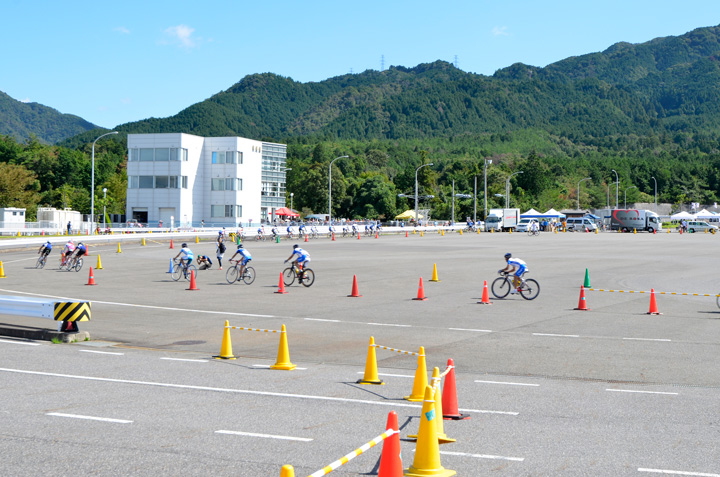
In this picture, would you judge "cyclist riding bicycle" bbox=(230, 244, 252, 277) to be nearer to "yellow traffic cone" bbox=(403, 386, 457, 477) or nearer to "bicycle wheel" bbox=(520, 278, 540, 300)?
"bicycle wheel" bbox=(520, 278, 540, 300)

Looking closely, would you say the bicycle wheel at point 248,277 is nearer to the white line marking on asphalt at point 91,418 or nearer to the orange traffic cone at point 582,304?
the orange traffic cone at point 582,304

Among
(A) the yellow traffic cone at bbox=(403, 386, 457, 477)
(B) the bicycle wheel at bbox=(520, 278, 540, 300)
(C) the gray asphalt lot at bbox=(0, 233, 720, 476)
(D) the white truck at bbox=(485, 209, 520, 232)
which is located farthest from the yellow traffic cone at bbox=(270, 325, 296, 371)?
(D) the white truck at bbox=(485, 209, 520, 232)

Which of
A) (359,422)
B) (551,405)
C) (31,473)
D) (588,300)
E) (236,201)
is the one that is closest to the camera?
(31,473)

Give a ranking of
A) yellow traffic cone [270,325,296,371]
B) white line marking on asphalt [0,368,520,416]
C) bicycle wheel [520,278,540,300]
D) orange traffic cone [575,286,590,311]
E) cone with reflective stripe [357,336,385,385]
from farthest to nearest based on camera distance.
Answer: bicycle wheel [520,278,540,300], orange traffic cone [575,286,590,311], yellow traffic cone [270,325,296,371], cone with reflective stripe [357,336,385,385], white line marking on asphalt [0,368,520,416]

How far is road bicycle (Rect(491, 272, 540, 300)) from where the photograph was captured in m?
24.9

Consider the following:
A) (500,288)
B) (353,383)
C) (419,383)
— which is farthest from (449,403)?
(500,288)

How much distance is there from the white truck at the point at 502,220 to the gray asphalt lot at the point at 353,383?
79.9 metres

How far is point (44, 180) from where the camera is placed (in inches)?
5738

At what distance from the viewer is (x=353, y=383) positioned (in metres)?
11.8

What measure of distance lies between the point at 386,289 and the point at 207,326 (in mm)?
10171

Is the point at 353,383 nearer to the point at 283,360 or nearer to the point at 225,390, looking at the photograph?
the point at 283,360

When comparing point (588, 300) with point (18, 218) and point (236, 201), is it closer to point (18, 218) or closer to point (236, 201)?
point (18, 218)

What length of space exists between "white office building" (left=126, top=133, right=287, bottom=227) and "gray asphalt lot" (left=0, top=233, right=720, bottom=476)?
3169 inches

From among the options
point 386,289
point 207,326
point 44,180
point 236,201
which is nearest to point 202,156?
point 236,201
